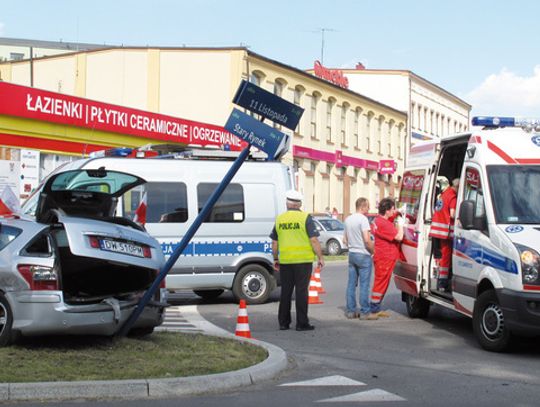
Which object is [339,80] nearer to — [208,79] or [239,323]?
[208,79]

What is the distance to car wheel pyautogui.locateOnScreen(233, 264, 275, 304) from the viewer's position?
48.0ft

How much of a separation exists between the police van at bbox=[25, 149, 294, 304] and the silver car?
4399mm

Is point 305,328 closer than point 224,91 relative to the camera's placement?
Yes

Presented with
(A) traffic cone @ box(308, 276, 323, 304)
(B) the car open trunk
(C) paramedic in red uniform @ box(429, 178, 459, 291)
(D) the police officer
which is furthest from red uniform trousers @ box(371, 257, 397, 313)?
(B) the car open trunk

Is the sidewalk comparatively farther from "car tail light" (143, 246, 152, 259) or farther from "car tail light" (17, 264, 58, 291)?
"car tail light" (143, 246, 152, 259)

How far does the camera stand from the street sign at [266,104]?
8625mm

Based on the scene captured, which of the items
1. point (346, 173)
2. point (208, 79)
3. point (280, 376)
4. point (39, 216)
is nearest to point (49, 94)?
point (208, 79)

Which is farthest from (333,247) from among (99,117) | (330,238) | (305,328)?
(305,328)

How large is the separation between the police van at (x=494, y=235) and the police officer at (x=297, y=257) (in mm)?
1778

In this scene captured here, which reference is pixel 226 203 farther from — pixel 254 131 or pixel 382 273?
pixel 254 131

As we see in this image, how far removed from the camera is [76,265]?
343 inches

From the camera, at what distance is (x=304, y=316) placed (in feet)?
37.3

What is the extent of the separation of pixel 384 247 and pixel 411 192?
1060 millimetres

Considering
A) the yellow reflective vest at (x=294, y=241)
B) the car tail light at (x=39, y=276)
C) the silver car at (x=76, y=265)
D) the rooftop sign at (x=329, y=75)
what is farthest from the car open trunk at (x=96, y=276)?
the rooftop sign at (x=329, y=75)
